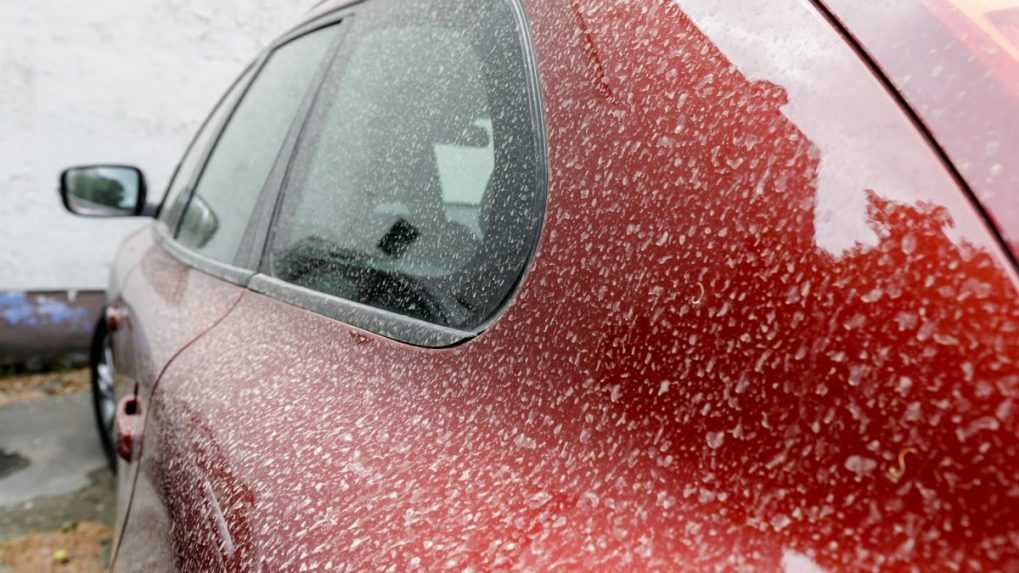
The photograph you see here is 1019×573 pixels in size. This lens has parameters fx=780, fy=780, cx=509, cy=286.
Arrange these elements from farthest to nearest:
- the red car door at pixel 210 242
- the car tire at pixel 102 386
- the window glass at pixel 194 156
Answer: the car tire at pixel 102 386
the window glass at pixel 194 156
the red car door at pixel 210 242

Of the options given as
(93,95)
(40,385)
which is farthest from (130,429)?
(93,95)

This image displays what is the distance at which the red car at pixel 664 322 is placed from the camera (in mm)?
526

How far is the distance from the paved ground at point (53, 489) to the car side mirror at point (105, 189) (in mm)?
1320

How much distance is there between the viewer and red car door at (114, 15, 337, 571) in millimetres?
1559

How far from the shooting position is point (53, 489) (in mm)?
3592

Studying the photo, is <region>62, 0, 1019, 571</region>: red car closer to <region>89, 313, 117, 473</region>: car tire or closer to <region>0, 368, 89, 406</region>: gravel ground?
<region>89, 313, 117, 473</region>: car tire

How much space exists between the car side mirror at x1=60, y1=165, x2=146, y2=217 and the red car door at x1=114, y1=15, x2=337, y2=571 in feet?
1.49

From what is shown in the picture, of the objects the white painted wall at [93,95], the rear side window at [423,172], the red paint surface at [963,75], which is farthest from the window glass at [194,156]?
the white painted wall at [93,95]

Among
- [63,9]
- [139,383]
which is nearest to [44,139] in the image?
[63,9]

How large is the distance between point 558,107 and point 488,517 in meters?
0.43

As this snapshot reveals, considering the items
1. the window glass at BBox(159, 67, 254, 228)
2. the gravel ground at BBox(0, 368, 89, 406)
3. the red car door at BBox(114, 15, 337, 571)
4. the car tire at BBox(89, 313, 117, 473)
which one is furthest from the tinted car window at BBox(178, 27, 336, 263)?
the gravel ground at BBox(0, 368, 89, 406)

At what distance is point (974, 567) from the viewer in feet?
1.55

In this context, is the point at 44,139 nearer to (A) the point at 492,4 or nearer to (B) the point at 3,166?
(B) the point at 3,166

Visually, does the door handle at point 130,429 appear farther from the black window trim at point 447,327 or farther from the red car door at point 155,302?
the black window trim at point 447,327
